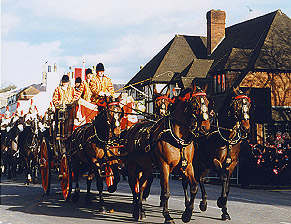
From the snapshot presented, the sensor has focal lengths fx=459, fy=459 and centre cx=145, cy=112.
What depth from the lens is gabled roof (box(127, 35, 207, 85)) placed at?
1574 inches

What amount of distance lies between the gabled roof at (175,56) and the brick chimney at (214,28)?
1.74m

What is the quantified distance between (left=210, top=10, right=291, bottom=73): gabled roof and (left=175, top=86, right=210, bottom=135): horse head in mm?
18300

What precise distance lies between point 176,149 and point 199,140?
2.06 metres

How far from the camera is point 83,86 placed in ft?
43.5

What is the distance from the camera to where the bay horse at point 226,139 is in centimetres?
1033

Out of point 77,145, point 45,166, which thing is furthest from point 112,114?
point 45,166

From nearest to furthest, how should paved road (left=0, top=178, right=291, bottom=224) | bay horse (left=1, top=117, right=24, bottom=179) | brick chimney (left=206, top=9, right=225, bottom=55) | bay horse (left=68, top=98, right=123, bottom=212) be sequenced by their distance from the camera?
paved road (left=0, top=178, right=291, bottom=224), bay horse (left=68, top=98, right=123, bottom=212), bay horse (left=1, top=117, right=24, bottom=179), brick chimney (left=206, top=9, right=225, bottom=55)

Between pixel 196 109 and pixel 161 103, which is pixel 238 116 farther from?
pixel 161 103

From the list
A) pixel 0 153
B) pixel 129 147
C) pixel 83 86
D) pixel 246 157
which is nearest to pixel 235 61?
pixel 246 157

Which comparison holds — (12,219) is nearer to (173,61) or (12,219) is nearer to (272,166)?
(272,166)

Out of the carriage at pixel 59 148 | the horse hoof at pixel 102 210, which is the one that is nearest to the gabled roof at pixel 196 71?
the carriage at pixel 59 148

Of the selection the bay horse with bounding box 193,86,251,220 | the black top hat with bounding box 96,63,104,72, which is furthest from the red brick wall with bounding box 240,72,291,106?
the bay horse with bounding box 193,86,251,220

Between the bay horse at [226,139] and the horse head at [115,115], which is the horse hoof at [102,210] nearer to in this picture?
the horse head at [115,115]

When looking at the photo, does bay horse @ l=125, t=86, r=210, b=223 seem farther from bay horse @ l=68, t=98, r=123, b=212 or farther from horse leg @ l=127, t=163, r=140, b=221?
bay horse @ l=68, t=98, r=123, b=212
